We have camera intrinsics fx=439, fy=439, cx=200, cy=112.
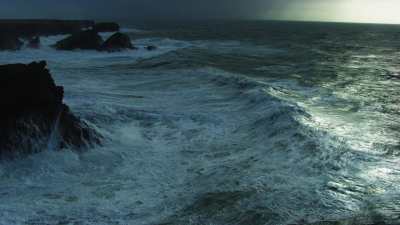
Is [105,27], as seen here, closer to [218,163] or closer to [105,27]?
[105,27]

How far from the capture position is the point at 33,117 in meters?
11.7

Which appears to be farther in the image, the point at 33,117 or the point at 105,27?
the point at 105,27

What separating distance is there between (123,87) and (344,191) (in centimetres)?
1549

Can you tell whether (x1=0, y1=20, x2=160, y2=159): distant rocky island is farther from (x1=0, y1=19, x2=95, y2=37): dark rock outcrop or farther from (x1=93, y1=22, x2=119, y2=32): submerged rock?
(x1=93, y1=22, x2=119, y2=32): submerged rock

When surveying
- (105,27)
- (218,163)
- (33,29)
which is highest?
(105,27)

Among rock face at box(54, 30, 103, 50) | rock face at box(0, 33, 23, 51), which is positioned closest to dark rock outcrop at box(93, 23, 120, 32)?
rock face at box(54, 30, 103, 50)

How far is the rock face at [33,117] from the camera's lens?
11.2 m

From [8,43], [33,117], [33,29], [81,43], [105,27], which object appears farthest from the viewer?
[105,27]

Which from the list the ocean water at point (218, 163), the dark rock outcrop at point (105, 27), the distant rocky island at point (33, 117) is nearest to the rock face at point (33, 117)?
the distant rocky island at point (33, 117)

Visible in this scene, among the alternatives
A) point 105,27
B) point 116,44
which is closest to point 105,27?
point 105,27

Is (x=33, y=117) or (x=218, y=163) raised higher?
(x=33, y=117)

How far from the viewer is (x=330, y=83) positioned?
25.3 meters

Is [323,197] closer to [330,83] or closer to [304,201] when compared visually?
[304,201]

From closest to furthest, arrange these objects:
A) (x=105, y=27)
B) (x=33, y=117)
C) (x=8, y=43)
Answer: (x=33, y=117) → (x=8, y=43) → (x=105, y=27)
